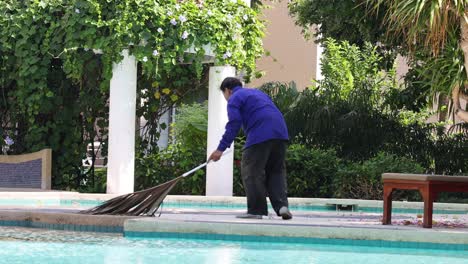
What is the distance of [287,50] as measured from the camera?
27.4 metres

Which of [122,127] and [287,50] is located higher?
[287,50]

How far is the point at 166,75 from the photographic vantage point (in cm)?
1603

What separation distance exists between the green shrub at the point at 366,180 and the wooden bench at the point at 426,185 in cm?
555

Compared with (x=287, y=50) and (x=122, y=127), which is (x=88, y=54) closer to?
(x=122, y=127)

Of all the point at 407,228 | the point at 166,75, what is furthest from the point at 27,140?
the point at 407,228

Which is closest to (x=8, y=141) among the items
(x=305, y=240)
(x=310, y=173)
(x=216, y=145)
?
(x=216, y=145)

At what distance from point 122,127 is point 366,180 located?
144 inches

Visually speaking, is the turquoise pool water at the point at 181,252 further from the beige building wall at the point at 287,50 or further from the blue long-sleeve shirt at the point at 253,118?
the beige building wall at the point at 287,50

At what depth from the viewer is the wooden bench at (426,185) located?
30.7 ft

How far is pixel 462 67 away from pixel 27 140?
6640 mm

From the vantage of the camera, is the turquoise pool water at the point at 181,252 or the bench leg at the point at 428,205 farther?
the bench leg at the point at 428,205

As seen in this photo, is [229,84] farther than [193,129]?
No

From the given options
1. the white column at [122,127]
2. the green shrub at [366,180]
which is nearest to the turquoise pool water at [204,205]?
the white column at [122,127]

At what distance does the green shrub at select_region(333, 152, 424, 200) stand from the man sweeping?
556 centimetres
